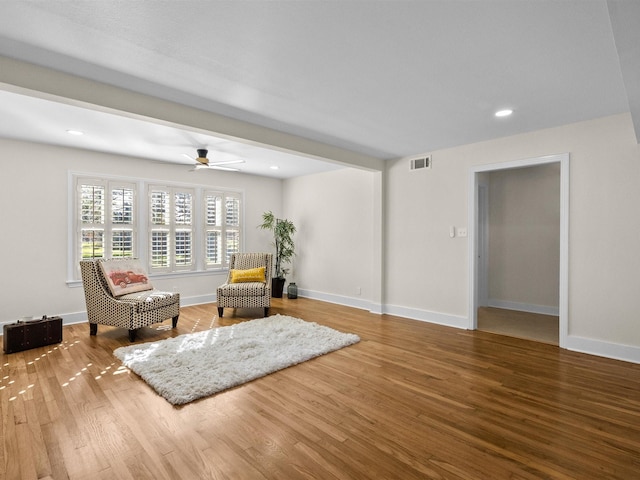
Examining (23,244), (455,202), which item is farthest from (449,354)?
(23,244)

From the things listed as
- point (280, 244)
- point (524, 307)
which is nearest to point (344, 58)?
point (280, 244)

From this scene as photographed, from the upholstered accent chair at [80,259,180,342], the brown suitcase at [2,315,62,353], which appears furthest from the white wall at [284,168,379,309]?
the brown suitcase at [2,315,62,353]

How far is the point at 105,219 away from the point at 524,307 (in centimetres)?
730

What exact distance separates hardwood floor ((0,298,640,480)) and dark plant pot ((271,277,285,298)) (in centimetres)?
358

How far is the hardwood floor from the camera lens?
1836 mm

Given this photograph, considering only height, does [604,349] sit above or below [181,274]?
below

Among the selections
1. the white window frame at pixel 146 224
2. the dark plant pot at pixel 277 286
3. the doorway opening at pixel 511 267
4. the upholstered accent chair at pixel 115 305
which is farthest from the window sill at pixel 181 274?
the doorway opening at pixel 511 267

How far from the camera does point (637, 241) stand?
11.1 feet

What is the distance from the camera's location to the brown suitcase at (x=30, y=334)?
3.65 m

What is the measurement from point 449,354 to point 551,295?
10.7 ft

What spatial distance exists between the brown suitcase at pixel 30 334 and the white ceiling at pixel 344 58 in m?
2.33

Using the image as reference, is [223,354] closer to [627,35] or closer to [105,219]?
[105,219]

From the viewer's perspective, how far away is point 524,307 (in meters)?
5.90

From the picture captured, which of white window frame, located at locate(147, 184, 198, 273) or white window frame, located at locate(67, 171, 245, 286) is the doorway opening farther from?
white window frame, located at locate(147, 184, 198, 273)
